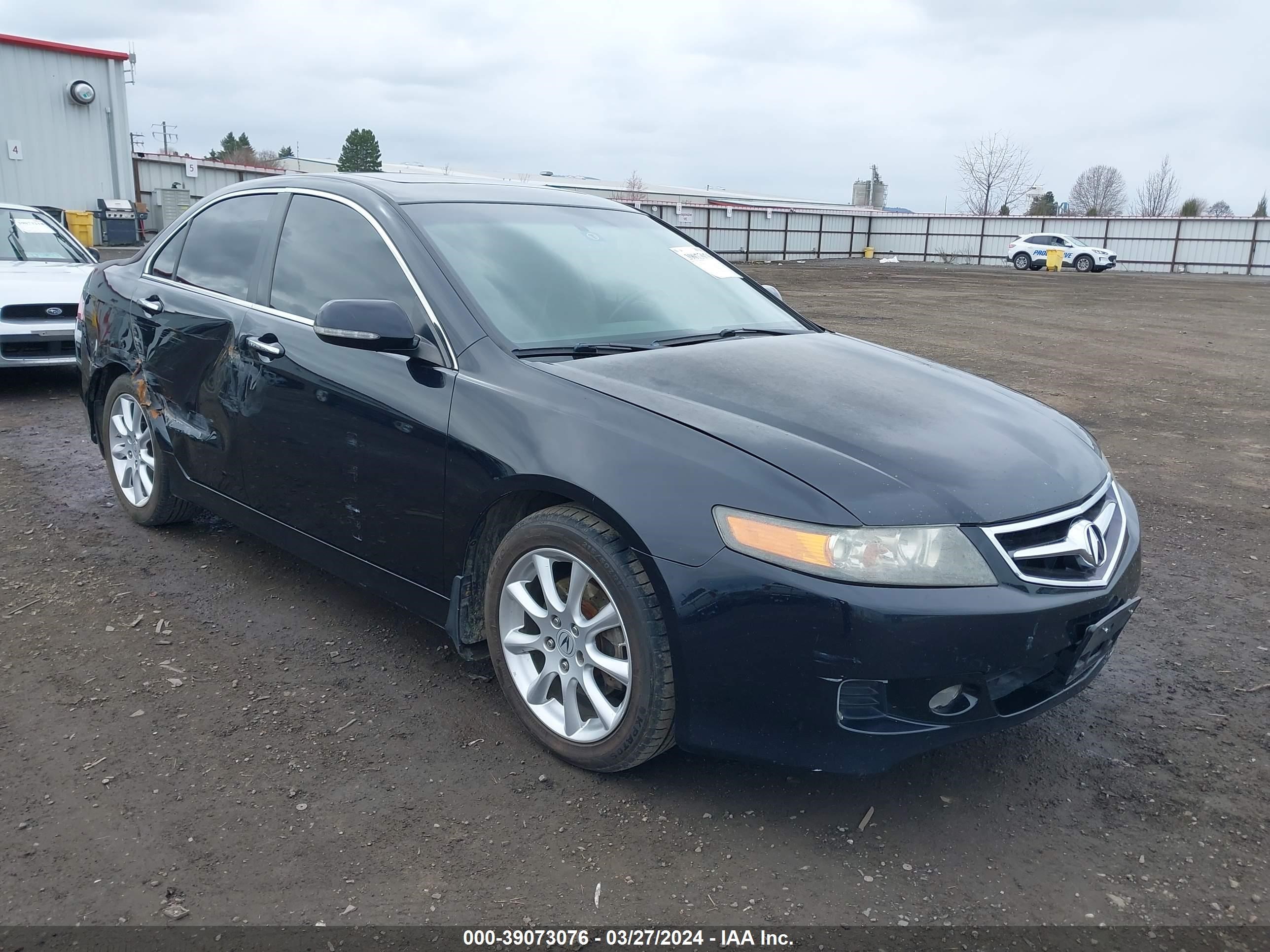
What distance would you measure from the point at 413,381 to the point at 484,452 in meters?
0.42

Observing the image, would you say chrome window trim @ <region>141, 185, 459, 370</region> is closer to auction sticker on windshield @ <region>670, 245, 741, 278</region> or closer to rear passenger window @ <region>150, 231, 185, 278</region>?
rear passenger window @ <region>150, 231, 185, 278</region>

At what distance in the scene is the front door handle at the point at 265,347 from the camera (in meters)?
3.61

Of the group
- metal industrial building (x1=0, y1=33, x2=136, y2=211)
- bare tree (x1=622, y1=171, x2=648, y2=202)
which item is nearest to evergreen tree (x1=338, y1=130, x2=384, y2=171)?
bare tree (x1=622, y1=171, x2=648, y2=202)

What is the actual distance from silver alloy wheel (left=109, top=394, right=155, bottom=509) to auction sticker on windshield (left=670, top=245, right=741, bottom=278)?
253 cm

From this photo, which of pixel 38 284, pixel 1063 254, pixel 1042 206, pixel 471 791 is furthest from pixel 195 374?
pixel 1042 206

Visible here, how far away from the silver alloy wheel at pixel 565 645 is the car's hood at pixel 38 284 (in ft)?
21.6

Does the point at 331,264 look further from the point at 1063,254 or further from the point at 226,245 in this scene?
the point at 1063,254

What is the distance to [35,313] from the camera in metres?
7.95

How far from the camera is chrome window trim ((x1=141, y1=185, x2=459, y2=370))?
315 centimetres

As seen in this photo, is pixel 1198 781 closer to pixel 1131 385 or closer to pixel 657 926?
pixel 657 926

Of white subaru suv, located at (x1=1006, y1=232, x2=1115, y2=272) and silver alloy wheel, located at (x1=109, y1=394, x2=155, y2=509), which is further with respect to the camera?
white subaru suv, located at (x1=1006, y1=232, x2=1115, y2=272)

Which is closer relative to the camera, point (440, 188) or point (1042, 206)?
point (440, 188)

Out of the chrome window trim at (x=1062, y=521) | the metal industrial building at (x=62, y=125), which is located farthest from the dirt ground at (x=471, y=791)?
the metal industrial building at (x=62, y=125)

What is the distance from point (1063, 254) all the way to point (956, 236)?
7.83m
